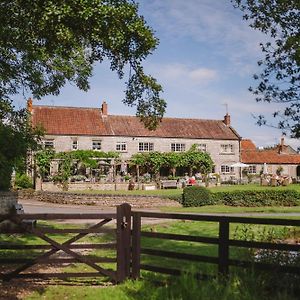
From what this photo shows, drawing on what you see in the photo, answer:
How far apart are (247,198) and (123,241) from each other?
23282 mm

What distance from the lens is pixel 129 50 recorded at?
7871 millimetres

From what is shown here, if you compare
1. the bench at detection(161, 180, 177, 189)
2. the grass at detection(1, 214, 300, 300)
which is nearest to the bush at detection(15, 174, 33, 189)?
the bench at detection(161, 180, 177, 189)

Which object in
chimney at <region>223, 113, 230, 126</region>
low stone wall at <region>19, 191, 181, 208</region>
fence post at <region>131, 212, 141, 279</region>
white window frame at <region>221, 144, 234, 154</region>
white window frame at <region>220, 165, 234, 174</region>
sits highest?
chimney at <region>223, 113, 230, 126</region>

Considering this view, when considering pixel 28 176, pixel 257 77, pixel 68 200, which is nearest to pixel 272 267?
pixel 257 77

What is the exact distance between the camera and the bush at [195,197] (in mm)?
29859

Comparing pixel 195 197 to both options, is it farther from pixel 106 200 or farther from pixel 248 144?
pixel 248 144

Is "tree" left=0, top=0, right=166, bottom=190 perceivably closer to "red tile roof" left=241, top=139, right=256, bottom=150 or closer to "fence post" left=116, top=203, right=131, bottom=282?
"fence post" left=116, top=203, right=131, bottom=282

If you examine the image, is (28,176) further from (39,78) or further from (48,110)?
(39,78)

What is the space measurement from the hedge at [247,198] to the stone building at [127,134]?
928 inches

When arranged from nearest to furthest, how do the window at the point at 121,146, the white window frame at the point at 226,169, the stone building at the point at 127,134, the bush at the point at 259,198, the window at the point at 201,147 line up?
the bush at the point at 259,198
the stone building at the point at 127,134
the window at the point at 121,146
the window at the point at 201,147
the white window frame at the point at 226,169

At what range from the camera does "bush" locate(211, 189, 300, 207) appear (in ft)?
99.3

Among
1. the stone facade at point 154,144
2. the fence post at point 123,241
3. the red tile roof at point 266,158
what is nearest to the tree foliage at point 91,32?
the fence post at point 123,241

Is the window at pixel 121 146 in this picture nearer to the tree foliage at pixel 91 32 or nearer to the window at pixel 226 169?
the window at pixel 226 169

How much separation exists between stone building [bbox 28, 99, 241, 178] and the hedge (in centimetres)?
2358
